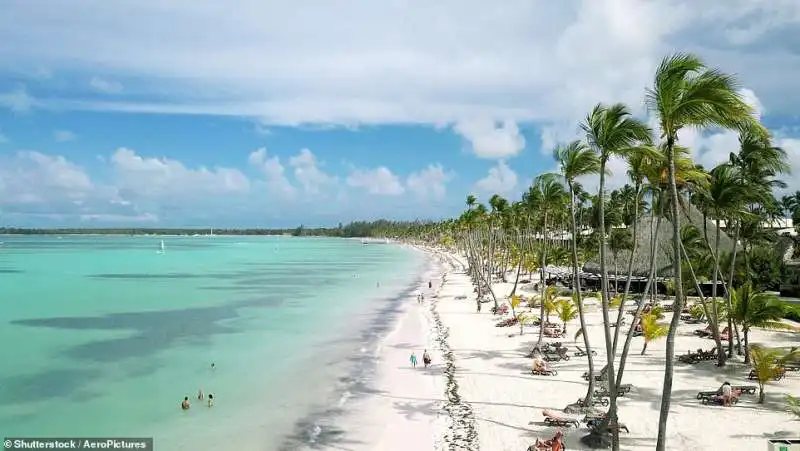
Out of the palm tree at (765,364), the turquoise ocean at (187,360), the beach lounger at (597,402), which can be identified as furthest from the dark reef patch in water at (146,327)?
the palm tree at (765,364)

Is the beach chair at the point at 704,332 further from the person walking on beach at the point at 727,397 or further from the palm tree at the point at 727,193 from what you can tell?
the person walking on beach at the point at 727,397

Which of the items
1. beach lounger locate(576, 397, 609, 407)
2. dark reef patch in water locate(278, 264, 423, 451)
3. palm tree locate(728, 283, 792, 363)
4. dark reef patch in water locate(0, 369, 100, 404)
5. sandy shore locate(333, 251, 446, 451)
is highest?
palm tree locate(728, 283, 792, 363)

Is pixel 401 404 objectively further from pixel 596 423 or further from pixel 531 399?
pixel 596 423

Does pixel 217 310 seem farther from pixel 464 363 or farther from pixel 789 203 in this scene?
pixel 789 203

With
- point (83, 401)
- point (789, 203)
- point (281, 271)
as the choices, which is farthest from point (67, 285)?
point (789, 203)

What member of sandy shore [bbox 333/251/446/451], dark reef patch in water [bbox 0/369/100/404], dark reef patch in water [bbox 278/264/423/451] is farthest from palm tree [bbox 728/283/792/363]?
dark reef patch in water [bbox 0/369/100/404]

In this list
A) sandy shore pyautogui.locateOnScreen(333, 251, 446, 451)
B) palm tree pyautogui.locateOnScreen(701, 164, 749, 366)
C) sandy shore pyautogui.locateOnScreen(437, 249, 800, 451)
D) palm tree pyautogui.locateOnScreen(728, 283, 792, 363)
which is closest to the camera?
sandy shore pyautogui.locateOnScreen(437, 249, 800, 451)

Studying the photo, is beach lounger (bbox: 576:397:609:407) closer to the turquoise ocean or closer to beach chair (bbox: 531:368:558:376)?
beach chair (bbox: 531:368:558:376)
